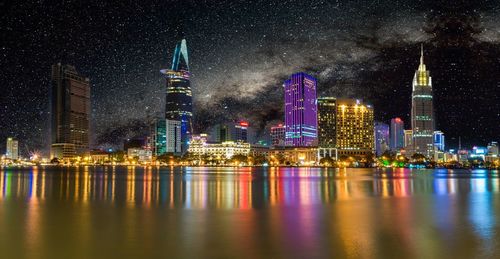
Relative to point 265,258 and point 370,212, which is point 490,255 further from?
point 370,212

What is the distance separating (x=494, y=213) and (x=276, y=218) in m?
14.0

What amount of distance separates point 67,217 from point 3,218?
332cm

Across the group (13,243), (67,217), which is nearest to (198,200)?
(67,217)

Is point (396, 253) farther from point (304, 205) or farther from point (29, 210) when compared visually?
point (29, 210)

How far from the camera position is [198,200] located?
36.2 m

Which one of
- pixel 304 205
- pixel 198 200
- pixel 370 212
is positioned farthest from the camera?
pixel 198 200

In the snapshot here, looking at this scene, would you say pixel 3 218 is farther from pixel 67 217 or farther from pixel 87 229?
pixel 87 229

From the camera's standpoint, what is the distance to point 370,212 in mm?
28328

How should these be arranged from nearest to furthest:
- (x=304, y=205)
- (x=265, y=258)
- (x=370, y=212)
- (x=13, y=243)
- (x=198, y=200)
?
(x=265, y=258) → (x=13, y=243) → (x=370, y=212) → (x=304, y=205) → (x=198, y=200)

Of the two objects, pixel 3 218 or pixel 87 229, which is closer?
pixel 87 229

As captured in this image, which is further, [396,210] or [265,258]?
[396,210]

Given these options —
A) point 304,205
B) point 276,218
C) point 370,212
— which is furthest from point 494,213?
point 276,218

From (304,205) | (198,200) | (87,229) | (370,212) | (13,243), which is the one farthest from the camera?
(198,200)

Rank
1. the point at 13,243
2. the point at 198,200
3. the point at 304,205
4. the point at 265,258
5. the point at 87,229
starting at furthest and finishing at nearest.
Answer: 1. the point at 198,200
2. the point at 304,205
3. the point at 87,229
4. the point at 13,243
5. the point at 265,258
